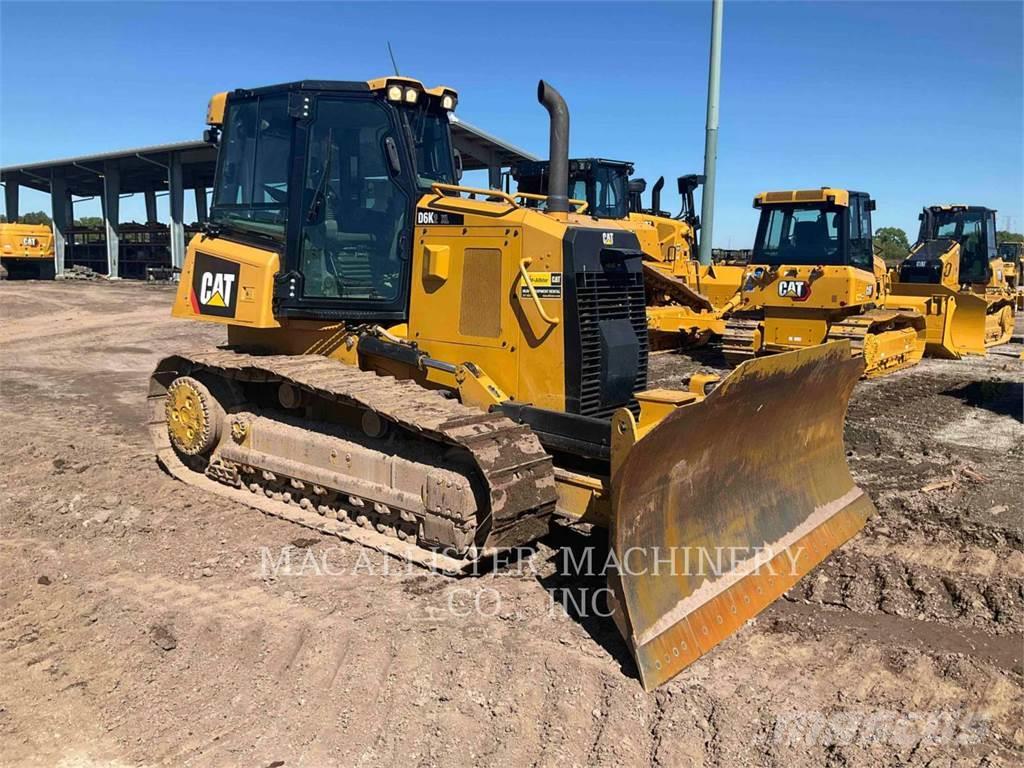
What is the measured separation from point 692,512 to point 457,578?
56.7 inches

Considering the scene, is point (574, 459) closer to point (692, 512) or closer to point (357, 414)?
point (692, 512)

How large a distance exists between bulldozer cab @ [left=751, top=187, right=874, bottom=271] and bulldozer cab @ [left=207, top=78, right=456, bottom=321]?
866cm

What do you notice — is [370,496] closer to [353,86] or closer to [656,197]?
[353,86]

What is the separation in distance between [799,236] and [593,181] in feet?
13.9

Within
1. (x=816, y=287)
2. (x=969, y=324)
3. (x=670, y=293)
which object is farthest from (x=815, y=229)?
(x=969, y=324)

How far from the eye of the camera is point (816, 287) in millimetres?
12289

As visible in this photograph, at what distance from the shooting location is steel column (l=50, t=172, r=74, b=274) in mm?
35625

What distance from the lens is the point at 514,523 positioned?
15.2 ft

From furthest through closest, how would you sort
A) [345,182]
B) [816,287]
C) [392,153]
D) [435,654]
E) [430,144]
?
[816,287], [430,144], [345,182], [392,153], [435,654]

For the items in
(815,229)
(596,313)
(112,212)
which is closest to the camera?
(596,313)

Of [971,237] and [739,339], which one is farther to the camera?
[971,237]

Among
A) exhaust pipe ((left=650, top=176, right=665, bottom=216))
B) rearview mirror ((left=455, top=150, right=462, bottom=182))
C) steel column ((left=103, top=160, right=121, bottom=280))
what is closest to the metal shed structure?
steel column ((left=103, top=160, right=121, bottom=280))

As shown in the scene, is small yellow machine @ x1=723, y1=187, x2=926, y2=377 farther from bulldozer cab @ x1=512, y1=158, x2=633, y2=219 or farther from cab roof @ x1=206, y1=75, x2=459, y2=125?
cab roof @ x1=206, y1=75, x2=459, y2=125

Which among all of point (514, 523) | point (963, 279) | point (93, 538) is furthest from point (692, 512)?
point (963, 279)
